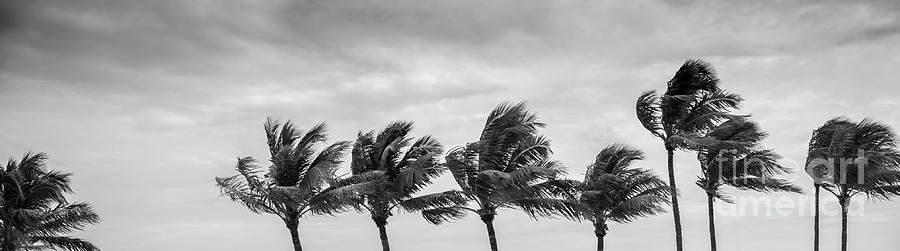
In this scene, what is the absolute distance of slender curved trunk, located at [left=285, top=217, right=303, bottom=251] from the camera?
1367 inches

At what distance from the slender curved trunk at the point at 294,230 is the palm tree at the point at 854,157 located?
78.6 feet

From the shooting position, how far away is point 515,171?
3594 centimetres

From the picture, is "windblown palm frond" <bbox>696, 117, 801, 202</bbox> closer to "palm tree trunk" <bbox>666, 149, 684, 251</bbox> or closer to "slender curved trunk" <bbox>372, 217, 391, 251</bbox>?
"palm tree trunk" <bbox>666, 149, 684, 251</bbox>

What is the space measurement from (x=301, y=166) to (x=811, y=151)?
23.8 meters

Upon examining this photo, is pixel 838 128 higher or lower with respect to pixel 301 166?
higher

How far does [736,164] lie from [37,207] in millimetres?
28210

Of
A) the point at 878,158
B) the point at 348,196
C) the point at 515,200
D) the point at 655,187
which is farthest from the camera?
the point at 878,158

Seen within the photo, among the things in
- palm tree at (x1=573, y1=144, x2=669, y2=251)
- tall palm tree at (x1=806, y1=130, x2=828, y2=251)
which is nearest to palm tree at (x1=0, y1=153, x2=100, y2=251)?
palm tree at (x1=573, y1=144, x2=669, y2=251)

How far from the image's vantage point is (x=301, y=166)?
3541 centimetres

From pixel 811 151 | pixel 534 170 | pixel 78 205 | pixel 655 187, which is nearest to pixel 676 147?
pixel 655 187

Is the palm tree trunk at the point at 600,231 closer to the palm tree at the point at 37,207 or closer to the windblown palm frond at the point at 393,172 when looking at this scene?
the windblown palm frond at the point at 393,172

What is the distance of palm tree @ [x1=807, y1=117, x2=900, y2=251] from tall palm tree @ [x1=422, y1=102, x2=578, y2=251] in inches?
548

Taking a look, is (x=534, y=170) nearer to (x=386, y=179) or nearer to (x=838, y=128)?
(x=386, y=179)

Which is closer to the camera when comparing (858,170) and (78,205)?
(78,205)
